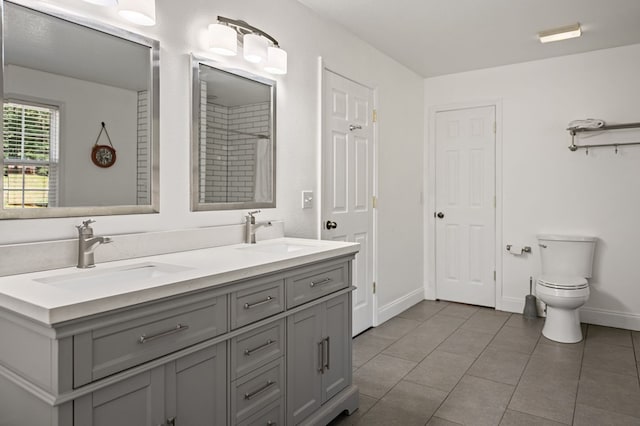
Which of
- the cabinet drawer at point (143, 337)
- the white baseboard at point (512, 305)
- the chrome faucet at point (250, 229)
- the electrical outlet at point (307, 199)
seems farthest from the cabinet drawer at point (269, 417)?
the white baseboard at point (512, 305)

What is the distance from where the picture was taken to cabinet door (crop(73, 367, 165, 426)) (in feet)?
3.74

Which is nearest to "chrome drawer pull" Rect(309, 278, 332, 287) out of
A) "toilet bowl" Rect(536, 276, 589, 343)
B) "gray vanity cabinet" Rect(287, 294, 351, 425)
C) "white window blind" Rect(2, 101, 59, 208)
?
"gray vanity cabinet" Rect(287, 294, 351, 425)

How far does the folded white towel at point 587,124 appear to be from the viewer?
363 cm

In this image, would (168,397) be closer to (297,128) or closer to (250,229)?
(250,229)

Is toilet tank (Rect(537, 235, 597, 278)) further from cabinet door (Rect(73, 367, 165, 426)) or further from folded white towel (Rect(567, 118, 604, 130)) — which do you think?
cabinet door (Rect(73, 367, 165, 426))

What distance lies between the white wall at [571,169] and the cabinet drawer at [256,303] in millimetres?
3150

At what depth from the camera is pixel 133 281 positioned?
4.69ft

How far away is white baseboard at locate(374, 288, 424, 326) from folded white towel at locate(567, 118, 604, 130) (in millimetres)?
2079

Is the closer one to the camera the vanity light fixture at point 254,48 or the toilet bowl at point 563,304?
the vanity light fixture at point 254,48

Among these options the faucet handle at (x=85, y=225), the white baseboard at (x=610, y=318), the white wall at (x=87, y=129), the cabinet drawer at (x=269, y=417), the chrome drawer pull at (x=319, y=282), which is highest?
the white wall at (x=87, y=129)

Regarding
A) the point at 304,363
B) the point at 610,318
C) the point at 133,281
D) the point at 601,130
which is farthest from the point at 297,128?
the point at 610,318

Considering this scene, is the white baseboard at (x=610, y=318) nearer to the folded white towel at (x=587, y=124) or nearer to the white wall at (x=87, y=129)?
the folded white towel at (x=587, y=124)

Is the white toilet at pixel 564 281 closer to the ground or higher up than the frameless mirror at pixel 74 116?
closer to the ground

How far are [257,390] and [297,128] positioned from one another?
1.67m
